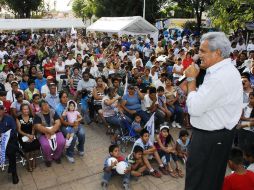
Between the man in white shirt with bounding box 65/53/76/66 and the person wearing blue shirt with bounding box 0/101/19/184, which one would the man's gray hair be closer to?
the person wearing blue shirt with bounding box 0/101/19/184

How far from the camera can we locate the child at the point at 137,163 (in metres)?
5.14

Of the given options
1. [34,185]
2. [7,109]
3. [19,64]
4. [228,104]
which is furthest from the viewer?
[19,64]

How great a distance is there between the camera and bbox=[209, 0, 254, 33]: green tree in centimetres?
1117

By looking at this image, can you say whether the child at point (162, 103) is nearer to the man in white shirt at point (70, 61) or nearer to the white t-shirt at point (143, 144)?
the white t-shirt at point (143, 144)

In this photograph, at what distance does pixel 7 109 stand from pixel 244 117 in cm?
494

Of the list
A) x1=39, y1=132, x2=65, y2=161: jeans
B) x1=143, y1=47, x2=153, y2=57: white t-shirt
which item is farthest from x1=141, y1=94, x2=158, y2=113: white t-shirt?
x1=143, y1=47, x2=153, y2=57: white t-shirt

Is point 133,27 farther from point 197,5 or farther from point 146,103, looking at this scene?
point 146,103

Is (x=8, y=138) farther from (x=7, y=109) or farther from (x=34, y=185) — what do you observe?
(x=7, y=109)

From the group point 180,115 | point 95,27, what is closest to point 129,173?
point 180,115

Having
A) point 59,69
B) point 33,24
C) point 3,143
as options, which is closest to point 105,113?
point 3,143

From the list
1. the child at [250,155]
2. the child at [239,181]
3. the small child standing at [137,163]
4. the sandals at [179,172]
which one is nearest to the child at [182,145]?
the sandals at [179,172]

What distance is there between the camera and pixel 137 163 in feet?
17.1

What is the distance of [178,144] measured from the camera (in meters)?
5.72

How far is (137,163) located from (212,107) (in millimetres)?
3366
